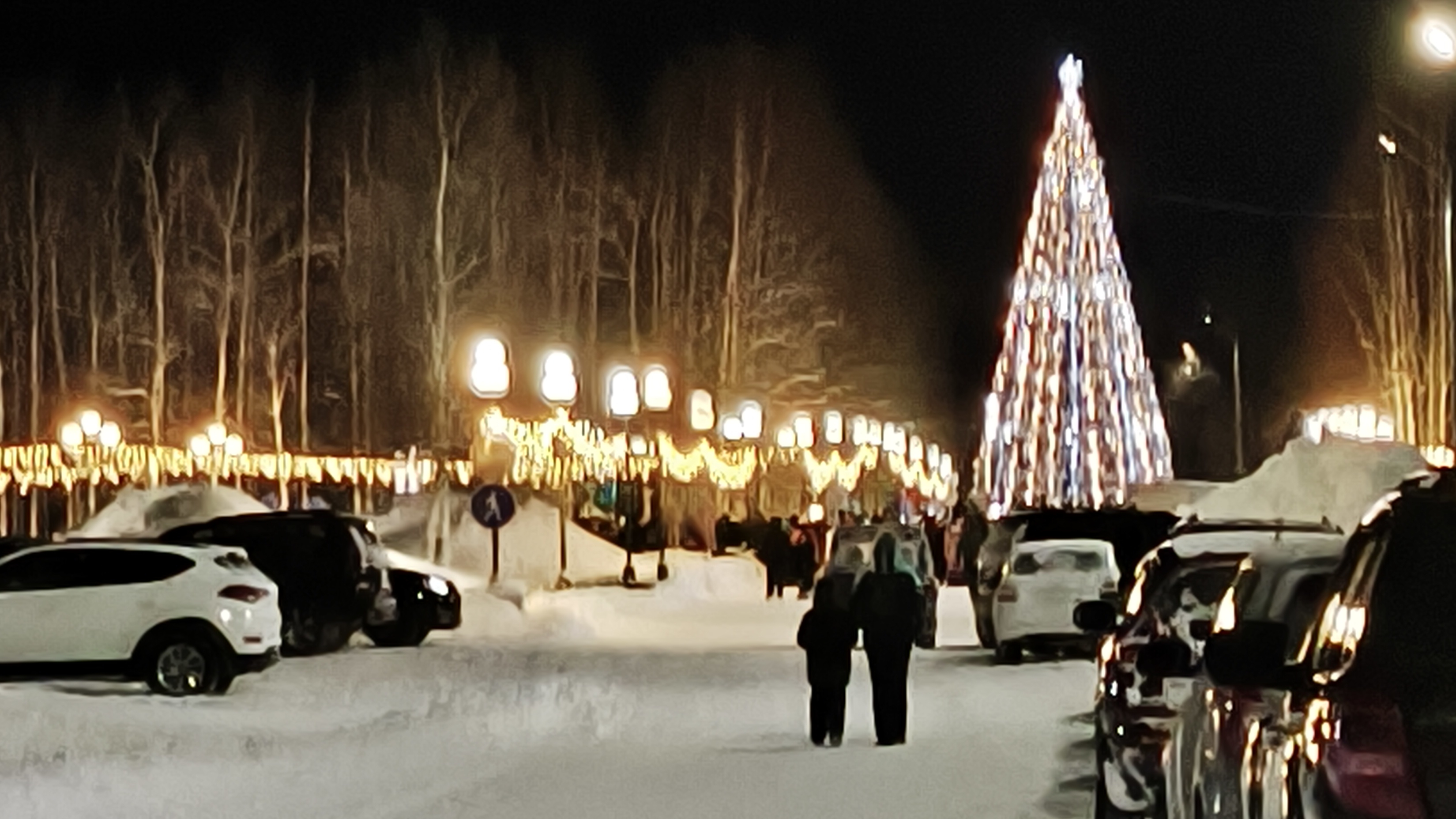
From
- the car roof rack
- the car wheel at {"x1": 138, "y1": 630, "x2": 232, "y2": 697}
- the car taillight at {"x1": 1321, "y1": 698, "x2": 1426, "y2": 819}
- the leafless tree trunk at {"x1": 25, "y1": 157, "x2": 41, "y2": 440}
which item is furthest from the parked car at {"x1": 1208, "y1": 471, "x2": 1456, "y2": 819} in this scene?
the leafless tree trunk at {"x1": 25, "y1": 157, "x2": 41, "y2": 440}

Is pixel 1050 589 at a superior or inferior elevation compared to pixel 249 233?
inferior

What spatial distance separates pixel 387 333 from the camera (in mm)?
70375

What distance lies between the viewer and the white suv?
24.8 meters

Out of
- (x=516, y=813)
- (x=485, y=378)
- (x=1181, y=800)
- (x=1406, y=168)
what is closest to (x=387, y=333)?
(x=1406, y=168)

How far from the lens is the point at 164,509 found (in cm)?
5269

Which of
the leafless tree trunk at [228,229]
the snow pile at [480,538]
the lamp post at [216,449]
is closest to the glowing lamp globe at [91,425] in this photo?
the lamp post at [216,449]

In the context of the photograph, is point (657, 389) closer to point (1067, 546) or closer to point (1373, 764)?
point (1067, 546)

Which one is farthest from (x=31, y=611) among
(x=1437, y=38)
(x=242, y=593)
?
(x=1437, y=38)

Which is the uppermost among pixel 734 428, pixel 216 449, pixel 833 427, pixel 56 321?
pixel 56 321

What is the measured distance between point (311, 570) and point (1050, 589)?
9344 mm

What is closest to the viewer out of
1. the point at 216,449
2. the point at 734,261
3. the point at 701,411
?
Result: the point at 701,411

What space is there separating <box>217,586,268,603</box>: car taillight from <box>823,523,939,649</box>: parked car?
5.34 metres

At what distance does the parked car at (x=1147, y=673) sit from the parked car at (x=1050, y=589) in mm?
12462

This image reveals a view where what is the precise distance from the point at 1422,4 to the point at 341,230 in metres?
45.7
